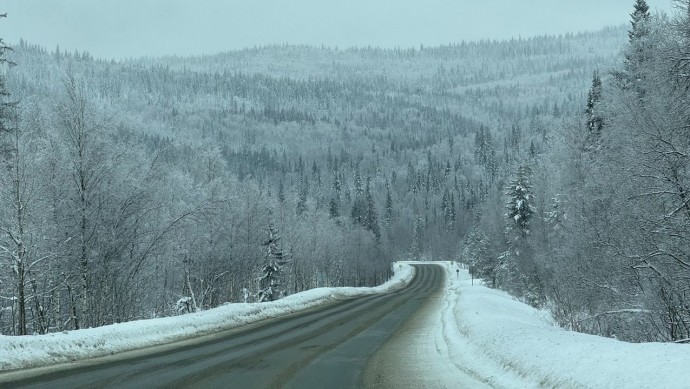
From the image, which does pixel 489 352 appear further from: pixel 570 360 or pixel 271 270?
pixel 271 270

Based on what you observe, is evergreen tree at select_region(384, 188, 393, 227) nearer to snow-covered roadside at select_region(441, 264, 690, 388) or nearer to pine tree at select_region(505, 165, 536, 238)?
pine tree at select_region(505, 165, 536, 238)

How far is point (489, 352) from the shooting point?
459 inches

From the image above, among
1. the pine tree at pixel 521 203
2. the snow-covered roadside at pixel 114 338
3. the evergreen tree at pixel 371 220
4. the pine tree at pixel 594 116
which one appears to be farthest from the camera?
the evergreen tree at pixel 371 220

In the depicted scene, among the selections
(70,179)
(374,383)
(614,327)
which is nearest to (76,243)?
(70,179)

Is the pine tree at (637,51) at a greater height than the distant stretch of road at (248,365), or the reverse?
the pine tree at (637,51)

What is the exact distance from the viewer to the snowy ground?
696cm

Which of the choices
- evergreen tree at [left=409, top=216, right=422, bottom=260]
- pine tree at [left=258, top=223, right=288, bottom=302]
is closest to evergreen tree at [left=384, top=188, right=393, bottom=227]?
evergreen tree at [left=409, top=216, right=422, bottom=260]

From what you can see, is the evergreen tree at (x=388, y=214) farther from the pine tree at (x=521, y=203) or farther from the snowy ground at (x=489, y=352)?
the snowy ground at (x=489, y=352)

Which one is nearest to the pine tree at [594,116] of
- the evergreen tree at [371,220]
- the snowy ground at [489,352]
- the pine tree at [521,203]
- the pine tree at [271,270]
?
the pine tree at [521,203]

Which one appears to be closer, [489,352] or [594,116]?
[489,352]

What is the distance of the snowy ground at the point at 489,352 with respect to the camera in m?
6.96

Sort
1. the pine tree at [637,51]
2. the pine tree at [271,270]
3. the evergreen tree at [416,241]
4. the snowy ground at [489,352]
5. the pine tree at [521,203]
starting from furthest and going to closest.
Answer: the evergreen tree at [416,241] < the pine tree at [521,203] < the pine tree at [271,270] < the pine tree at [637,51] < the snowy ground at [489,352]

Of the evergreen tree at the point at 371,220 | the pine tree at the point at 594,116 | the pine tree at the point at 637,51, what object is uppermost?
the pine tree at the point at 637,51

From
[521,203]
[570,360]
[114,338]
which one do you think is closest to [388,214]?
[521,203]
